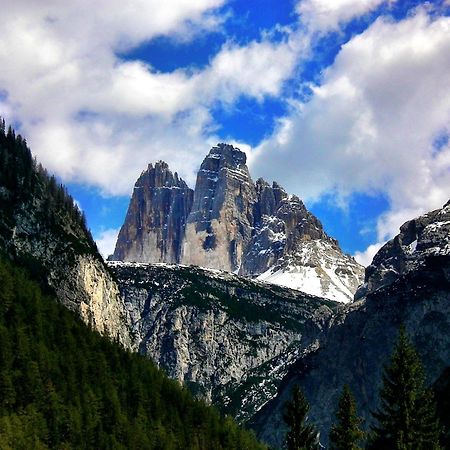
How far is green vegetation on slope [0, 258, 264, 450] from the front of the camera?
156 m

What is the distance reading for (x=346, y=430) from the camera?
286 ft

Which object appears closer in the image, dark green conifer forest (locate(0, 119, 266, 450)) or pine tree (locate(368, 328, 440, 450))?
pine tree (locate(368, 328, 440, 450))

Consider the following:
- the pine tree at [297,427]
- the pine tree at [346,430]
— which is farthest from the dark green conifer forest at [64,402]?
the pine tree at [346,430]

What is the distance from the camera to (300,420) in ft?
320

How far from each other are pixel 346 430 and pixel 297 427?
35.1 ft

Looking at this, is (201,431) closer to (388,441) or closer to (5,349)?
(5,349)

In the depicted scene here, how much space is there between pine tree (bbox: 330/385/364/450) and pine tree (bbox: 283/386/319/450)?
759 cm

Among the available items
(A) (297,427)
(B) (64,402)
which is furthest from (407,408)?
(B) (64,402)

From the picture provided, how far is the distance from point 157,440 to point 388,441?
316ft

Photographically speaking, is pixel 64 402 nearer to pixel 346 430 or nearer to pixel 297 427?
pixel 297 427

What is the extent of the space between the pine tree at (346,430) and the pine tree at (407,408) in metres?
3.71

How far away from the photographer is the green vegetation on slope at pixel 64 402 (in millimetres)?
156375

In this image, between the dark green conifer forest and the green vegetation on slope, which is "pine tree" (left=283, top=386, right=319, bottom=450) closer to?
the green vegetation on slope

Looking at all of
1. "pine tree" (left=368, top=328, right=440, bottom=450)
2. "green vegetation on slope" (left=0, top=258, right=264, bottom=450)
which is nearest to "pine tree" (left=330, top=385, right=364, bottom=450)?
"pine tree" (left=368, top=328, right=440, bottom=450)
